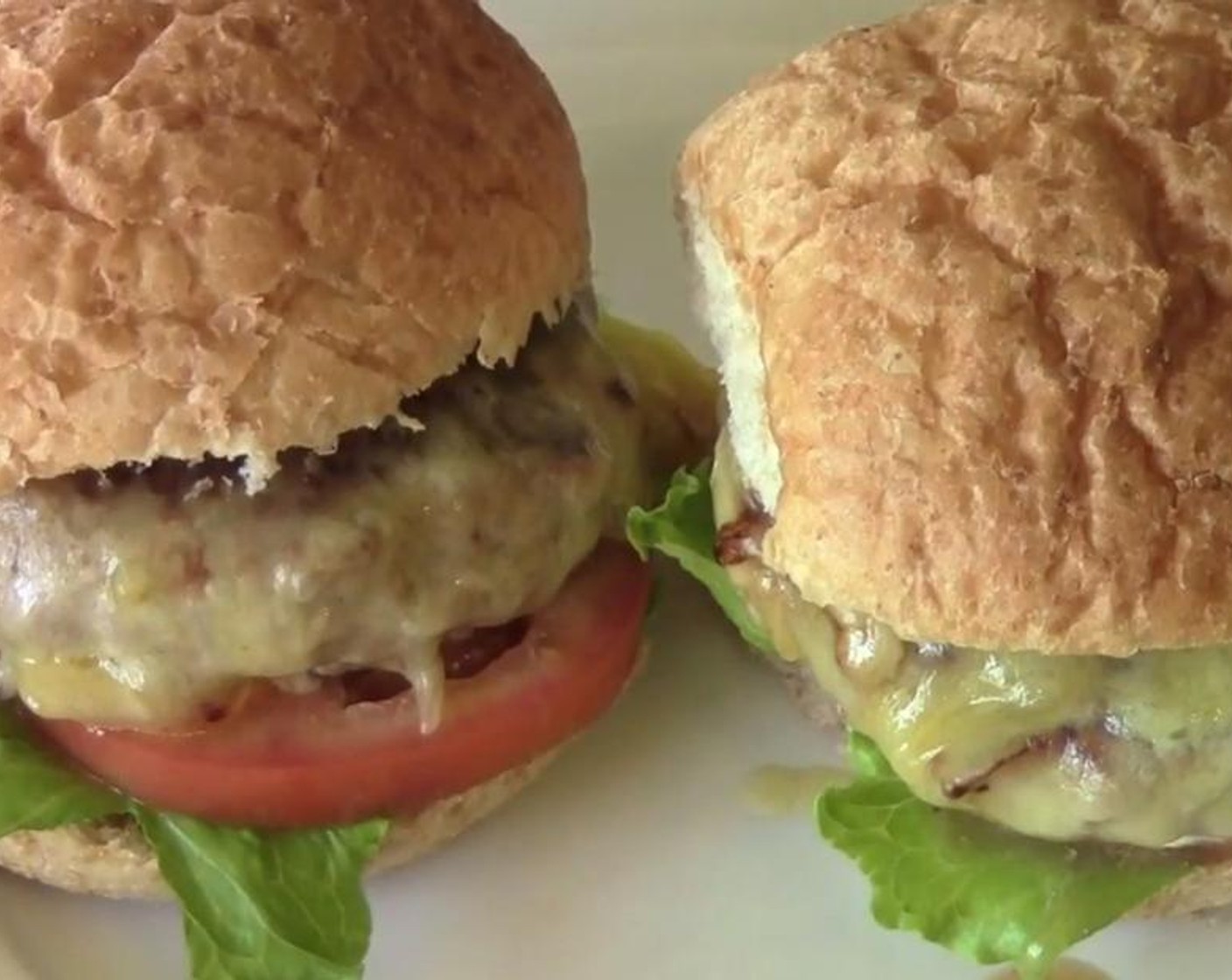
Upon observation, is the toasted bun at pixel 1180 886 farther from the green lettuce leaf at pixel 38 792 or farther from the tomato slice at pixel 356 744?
the green lettuce leaf at pixel 38 792

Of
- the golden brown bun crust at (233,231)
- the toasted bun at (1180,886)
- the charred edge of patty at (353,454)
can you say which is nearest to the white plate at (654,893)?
the toasted bun at (1180,886)

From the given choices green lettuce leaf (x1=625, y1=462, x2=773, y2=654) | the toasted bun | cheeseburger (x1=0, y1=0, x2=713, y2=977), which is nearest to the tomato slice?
cheeseburger (x1=0, y1=0, x2=713, y2=977)

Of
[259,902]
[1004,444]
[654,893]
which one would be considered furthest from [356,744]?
[1004,444]

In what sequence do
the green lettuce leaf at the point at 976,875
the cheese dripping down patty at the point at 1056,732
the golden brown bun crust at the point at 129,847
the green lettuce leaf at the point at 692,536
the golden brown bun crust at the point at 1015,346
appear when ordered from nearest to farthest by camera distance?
the golden brown bun crust at the point at 1015,346, the cheese dripping down patty at the point at 1056,732, the green lettuce leaf at the point at 976,875, the golden brown bun crust at the point at 129,847, the green lettuce leaf at the point at 692,536

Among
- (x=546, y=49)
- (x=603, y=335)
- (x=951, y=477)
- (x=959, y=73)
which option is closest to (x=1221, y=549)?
(x=951, y=477)

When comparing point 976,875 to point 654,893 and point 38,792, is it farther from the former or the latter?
point 38,792
